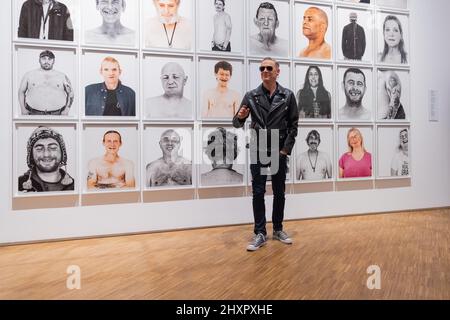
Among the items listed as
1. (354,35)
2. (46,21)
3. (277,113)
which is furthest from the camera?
(354,35)

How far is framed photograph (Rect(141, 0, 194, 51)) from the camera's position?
5.18 meters

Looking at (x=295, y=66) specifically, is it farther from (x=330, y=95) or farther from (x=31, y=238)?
(x=31, y=238)

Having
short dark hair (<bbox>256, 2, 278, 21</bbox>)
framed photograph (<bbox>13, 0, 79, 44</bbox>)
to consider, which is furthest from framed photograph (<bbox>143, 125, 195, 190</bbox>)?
short dark hair (<bbox>256, 2, 278, 21</bbox>)

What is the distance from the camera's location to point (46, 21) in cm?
474

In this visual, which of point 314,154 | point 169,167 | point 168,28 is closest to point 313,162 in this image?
point 314,154

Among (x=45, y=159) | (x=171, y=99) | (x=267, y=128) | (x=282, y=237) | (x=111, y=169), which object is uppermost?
(x=171, y=99)

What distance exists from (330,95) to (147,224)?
3.26 meters

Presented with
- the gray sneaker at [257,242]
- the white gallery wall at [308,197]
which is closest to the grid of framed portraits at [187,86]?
the white gallery wall at [308,197]

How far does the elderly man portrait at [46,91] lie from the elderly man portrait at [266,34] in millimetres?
2518

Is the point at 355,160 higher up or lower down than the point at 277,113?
lower down

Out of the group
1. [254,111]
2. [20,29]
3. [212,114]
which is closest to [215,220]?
[212,114]

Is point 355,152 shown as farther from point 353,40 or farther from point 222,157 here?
point 222,157

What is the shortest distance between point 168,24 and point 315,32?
2205mm

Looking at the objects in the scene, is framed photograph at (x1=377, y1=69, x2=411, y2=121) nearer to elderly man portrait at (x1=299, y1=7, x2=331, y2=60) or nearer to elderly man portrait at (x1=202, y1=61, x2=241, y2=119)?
elderly man portrait at (x1=299, y1=7, x2=331, y2=60)
